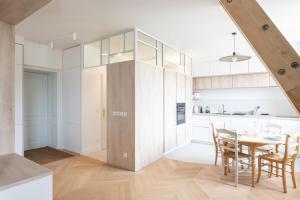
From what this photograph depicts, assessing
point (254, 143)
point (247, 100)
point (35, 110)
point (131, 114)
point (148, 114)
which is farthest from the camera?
point (247, 100)

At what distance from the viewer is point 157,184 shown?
3061 millimetres

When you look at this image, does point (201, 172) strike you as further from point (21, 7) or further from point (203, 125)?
point (21, 7)

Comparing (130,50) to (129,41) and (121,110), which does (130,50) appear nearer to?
(129,41)

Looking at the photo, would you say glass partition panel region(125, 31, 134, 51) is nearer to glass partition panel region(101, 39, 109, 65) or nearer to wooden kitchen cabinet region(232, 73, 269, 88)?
glass partition panel region(101, 39, 109, 65)

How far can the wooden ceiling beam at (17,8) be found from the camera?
1579 millimetres

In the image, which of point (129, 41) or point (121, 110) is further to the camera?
point (129, 41)

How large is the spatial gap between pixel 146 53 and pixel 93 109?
6.77ft

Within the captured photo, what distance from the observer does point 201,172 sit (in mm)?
3529

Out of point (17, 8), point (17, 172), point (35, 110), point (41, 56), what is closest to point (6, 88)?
point (17, 8)

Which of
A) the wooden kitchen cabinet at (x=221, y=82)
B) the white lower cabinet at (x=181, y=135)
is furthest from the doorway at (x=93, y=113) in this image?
the wooden kitchen cabinet at (x=221, y=82)

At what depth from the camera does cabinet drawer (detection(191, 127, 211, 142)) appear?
5777 millimetres

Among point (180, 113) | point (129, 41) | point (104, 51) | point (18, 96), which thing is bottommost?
point (180, 113)

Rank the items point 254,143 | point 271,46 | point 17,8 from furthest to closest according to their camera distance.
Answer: point 254,143, point 17,8, point 271,46

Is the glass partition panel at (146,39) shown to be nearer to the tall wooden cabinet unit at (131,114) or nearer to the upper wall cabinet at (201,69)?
the tall wooden cabinet unit at (131,114)
